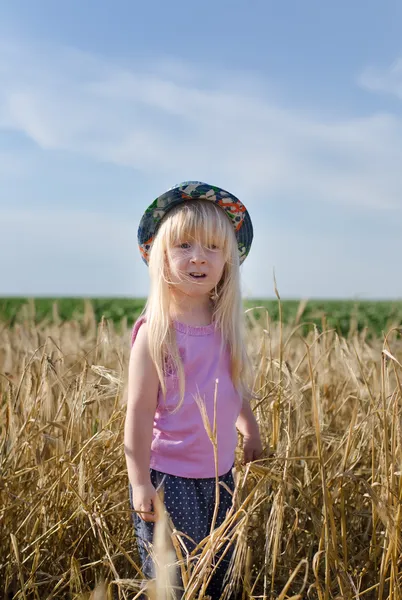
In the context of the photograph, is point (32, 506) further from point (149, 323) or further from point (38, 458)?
point (149, 323)

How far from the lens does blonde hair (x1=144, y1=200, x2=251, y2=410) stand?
1.65 meters

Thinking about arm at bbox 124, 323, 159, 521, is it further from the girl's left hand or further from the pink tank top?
the girl's left hand

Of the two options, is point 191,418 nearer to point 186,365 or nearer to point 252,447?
point 186,365

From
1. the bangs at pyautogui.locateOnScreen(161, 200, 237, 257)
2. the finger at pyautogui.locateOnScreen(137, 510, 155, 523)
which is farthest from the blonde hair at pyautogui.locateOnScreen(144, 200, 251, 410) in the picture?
the finger at pyautogui.locateOnScreen(137, 510, 155, 523)

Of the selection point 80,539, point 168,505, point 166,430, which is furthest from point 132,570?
point 166,430

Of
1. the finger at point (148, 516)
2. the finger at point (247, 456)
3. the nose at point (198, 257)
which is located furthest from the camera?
the finger at point (247, 456)

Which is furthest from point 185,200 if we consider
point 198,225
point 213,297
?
point 213,297

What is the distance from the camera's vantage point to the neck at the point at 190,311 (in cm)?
175

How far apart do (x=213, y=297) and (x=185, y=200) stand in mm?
258

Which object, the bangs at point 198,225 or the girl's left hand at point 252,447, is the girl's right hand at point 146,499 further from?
the bangs at point 198,225

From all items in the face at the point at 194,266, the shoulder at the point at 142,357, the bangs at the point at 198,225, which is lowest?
the shoulder at the point at 142,357

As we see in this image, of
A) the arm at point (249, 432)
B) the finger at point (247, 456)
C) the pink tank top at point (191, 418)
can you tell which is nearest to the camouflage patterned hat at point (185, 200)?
the pink tank top at point (191, 418)

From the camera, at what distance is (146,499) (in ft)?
5.21

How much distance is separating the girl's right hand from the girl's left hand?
1.12ft
